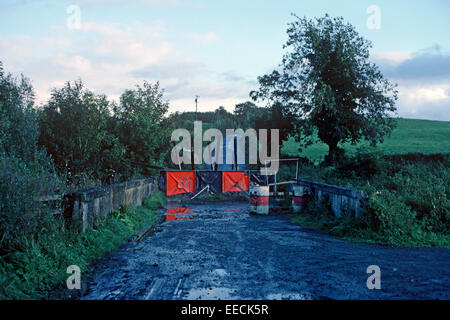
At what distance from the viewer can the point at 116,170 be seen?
20.0 m

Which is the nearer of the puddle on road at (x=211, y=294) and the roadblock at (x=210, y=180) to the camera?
the puddle on road at (x=211, y=294)

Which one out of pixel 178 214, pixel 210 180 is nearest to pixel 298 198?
pixel 178 214

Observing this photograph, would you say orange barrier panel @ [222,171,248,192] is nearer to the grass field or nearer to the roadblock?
the roadblock

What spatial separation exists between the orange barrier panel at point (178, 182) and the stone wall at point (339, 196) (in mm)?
8538

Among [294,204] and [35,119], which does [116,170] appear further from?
[294,204]

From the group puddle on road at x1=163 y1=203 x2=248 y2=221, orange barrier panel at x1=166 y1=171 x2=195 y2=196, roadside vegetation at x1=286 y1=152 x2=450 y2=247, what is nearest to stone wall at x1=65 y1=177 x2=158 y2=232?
puddle on road at x1=163 y1=203 x2=248 y2=221

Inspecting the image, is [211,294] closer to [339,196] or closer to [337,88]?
[339,196]

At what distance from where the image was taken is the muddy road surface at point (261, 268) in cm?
638

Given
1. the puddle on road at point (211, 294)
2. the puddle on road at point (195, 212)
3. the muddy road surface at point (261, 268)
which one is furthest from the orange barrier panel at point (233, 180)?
the puddle on road at point (211, 294)

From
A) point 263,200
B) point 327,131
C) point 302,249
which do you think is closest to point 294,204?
point 263,200

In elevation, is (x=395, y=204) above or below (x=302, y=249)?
above

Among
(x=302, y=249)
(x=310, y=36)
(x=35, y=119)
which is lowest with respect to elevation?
(x=302, y=249)

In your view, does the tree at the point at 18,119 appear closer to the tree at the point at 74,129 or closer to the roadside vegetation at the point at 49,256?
the tree at the point at 74,129

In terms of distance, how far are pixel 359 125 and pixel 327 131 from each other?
2.37 metres
